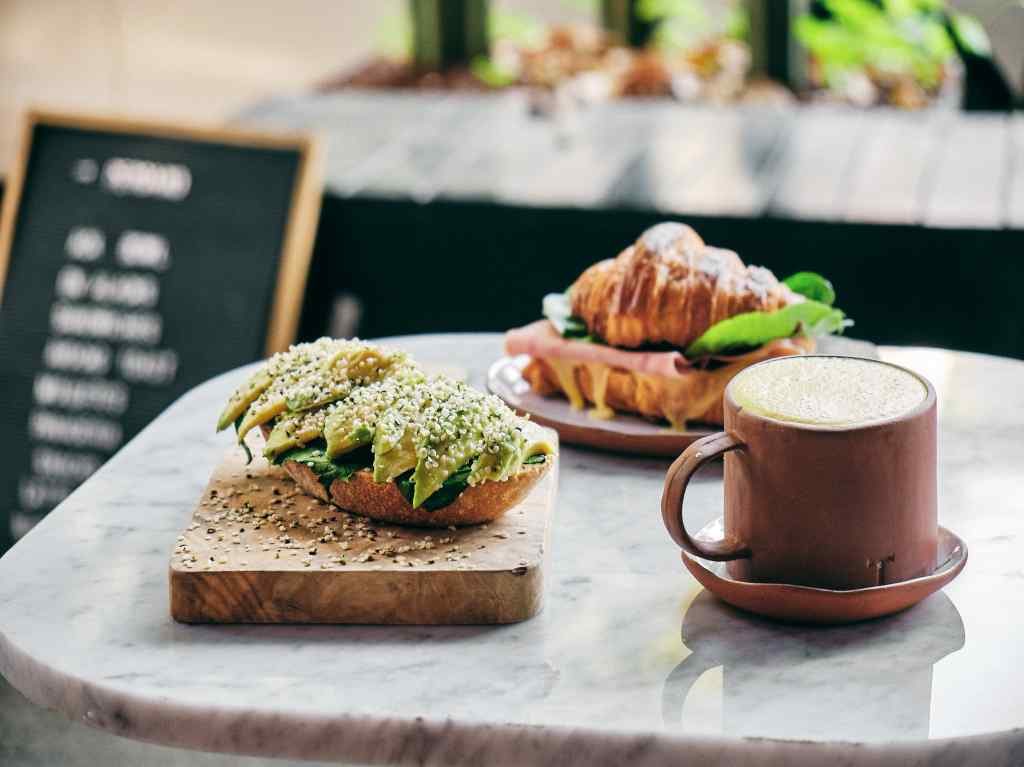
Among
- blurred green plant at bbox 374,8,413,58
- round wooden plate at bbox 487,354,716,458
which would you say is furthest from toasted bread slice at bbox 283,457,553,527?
blurred green plant at bbox 374,8,413,58

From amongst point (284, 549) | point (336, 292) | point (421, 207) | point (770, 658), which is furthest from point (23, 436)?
point (770, 658)

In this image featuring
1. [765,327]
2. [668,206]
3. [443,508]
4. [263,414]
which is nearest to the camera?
[443,508]

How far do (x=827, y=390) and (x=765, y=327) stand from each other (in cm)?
33

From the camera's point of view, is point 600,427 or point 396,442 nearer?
point 396,442

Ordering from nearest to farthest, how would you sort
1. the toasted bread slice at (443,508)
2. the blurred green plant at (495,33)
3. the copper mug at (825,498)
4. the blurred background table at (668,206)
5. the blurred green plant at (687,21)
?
the copper mug at (825,498) < the toasted bread slice at (443,508) < the blurred background table at (668,206) < the blurred green plant at (687,21) < the blurred green plant at (495,33)

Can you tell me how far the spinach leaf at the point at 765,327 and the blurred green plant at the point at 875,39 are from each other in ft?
8.27

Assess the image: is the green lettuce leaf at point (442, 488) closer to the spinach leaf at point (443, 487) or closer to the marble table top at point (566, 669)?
the spinach leaf at point (443, 487)

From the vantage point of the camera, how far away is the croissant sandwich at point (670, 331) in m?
1.53

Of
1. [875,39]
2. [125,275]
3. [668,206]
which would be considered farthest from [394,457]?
[875,39]

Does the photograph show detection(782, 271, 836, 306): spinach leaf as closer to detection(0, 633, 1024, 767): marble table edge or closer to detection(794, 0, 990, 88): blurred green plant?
detection(0, 633, 1024, 767): marble table edge

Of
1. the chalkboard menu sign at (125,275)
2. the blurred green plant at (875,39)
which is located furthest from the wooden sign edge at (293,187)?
the blurred green plant at (875,39)

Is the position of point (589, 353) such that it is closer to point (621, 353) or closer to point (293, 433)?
point (621, 353)

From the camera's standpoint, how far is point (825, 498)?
3.76 feet

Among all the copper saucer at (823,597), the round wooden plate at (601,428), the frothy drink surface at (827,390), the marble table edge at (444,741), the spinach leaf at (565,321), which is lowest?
the marble table edge at (444,741)
